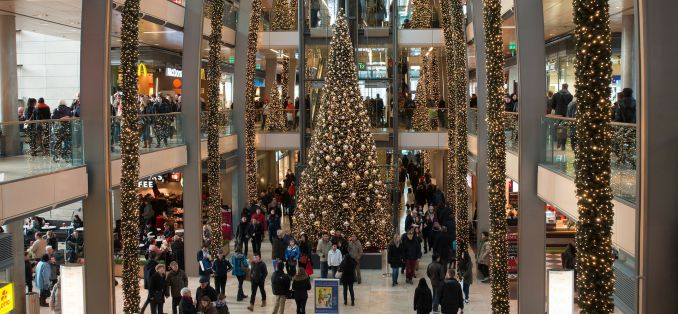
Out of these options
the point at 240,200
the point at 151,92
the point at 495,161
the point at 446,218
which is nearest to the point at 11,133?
the point at 495,161

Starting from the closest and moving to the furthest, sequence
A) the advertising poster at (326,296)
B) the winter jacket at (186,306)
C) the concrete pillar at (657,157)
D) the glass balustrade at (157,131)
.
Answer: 1. the concrete pillar at (657,157)
2. the winter jacket at (186,306)
3. the advertising poster at (326,296)
4. the glass balustrade at (157,131)

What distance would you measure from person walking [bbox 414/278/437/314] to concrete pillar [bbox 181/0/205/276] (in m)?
9.20

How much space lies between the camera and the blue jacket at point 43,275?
59.1 ft

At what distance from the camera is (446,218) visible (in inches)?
945

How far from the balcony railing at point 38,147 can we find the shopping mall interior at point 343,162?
46mm

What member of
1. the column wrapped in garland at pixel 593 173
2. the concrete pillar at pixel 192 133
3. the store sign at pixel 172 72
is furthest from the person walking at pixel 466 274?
the store sign at pixel 172 72

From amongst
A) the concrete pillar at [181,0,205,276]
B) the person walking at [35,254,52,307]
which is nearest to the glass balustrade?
the concrete pillar at [181,0,205,276]

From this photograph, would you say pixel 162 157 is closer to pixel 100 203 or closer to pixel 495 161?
pixel 100 203

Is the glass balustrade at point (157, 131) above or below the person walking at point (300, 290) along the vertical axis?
above

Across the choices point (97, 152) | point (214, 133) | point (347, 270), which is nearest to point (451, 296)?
point (347, 270)

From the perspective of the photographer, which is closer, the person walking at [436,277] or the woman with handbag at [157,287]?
the woman with handbag at [157,287]

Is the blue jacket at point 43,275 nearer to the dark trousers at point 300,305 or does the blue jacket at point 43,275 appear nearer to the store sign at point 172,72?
the dark trousers at point 300,305

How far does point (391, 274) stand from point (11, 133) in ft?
37.6

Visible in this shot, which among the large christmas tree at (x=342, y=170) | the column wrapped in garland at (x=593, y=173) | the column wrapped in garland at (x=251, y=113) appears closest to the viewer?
the column wrapped in garland at (x=593, y=173)
